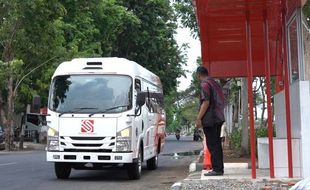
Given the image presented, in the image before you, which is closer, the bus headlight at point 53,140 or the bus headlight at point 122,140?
the bus headlight at point 122,140

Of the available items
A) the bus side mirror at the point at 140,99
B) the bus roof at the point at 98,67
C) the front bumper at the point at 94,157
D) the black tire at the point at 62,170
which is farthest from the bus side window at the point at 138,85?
the black tire at the point at 62,170

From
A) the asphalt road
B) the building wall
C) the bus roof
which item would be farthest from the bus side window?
the building wall

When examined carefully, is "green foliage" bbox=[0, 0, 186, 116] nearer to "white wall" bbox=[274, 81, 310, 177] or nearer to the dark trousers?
the dark trousers

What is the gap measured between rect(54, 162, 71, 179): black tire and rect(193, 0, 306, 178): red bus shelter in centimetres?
439

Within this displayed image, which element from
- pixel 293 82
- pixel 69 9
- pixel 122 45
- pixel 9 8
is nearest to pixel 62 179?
pixel 293 82

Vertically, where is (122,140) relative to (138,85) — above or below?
below

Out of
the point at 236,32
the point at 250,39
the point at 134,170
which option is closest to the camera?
the point at 250,39

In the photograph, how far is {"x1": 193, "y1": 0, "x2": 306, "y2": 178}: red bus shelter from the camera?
9227 mm

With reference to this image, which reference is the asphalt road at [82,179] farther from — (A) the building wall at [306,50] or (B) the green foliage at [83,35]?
(B) the green foliage at [83,35]

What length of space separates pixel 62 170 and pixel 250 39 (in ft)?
21.3

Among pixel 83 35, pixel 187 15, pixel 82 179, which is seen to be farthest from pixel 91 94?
pixel 83 35

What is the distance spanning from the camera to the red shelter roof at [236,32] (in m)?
9.38

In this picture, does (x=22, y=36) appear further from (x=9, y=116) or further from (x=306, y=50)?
(x=306, y=50)

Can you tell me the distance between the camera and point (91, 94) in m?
13.6
